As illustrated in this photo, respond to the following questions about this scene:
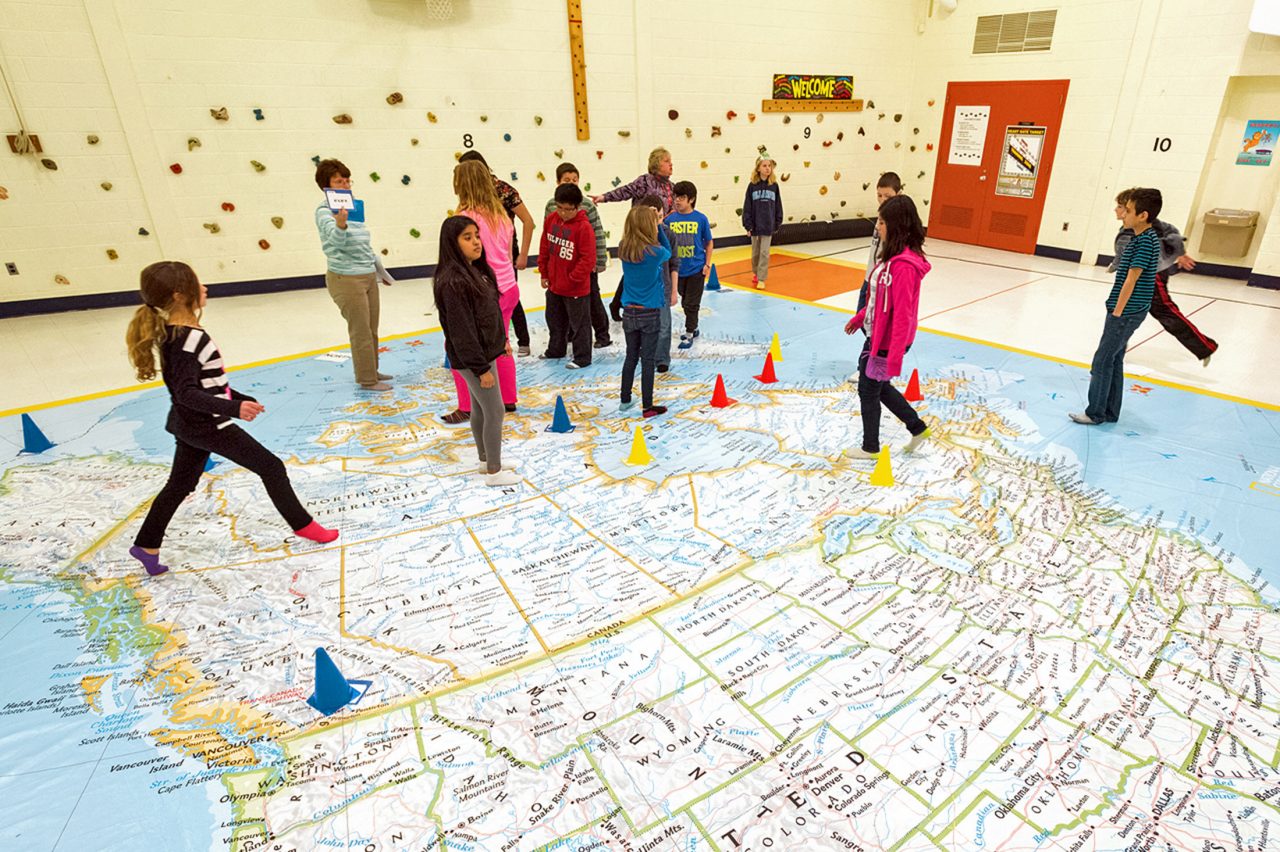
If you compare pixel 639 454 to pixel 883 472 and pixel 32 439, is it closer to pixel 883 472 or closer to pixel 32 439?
pixel 883 472

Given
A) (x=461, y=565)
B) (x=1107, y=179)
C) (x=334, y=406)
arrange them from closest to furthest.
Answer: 1. (x=461, y=565)
2. (x=334, y=406)
3. (x=1107, y=179)

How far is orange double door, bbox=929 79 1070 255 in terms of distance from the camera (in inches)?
361

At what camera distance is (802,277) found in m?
8.26

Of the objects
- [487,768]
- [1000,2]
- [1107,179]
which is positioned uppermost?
[1000,2]

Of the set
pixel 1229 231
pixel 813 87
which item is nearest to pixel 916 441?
pixel 1229 231

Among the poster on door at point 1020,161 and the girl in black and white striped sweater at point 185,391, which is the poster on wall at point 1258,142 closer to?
the poster on door at point 1020,161

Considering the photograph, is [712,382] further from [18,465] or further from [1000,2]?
[1000,2]

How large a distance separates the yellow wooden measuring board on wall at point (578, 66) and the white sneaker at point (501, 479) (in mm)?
6473

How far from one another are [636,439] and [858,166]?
9.04 meters

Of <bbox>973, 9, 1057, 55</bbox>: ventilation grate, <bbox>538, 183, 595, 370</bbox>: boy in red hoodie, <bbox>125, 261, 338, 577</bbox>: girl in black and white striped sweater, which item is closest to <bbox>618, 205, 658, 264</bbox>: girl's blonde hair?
<bbox>538, 183, 595, 370</bbox>: boy in red hoodie

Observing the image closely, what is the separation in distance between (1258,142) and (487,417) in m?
9.27

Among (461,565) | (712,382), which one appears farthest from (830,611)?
(712,382)

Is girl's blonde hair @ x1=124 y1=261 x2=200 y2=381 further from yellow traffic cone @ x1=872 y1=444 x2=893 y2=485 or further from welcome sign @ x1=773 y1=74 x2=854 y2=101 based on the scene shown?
welcome sign @ x1=773 y1=74 x2=854 y2=101

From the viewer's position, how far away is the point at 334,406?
4.72 m
